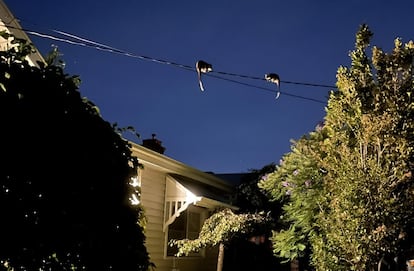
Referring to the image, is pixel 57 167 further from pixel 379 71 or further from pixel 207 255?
pixel 207 255

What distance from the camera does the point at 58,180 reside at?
3.22 meters

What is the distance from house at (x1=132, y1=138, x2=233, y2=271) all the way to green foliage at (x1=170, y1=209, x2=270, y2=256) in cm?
55

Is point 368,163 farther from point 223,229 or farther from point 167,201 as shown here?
point 167,201

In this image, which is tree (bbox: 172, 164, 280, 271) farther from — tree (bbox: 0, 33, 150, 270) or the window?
tree (bbox: 0, 33, 150, 270)

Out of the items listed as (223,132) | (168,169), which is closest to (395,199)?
(168,169)

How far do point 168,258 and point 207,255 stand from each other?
9.13ft

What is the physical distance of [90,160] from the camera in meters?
3.50

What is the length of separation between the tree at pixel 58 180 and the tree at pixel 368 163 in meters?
3.91

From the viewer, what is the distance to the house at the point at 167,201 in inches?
499

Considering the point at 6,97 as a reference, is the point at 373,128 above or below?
above

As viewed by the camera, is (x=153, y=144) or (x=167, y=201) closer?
(x=167, y=201)

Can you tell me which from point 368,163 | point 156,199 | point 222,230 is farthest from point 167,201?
point 368,163

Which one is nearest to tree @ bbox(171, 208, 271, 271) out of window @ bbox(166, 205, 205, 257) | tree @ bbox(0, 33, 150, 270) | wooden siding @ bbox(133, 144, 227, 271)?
wooden siding @ bbox(133, 144, 227, 271)

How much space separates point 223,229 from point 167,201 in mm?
1906
